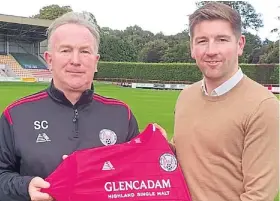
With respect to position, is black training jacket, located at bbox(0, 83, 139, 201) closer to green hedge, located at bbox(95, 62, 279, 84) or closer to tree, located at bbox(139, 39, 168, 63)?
green hedge, located at bbox(95, 62, 279, 84)

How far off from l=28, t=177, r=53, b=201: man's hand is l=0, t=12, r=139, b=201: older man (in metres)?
0.14

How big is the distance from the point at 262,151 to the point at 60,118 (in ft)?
3.62

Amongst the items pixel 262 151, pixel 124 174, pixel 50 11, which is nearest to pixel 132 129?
pixel 124 174

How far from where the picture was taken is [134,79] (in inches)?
1933

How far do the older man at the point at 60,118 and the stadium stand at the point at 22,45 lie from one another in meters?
48.7

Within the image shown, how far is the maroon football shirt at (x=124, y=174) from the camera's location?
226cm

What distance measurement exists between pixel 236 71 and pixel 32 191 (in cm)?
123

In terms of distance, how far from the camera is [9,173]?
2.44m

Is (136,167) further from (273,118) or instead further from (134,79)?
(134,79)

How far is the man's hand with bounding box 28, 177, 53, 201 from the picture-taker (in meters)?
2.22

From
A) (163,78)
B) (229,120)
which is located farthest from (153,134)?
(163,78)

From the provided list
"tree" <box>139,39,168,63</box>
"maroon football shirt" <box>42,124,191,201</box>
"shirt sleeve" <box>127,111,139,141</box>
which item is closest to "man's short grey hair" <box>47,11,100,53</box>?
"shirt sleeve" <box>127,111,139,141</box>

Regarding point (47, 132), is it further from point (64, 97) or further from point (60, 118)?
point (64, 97)

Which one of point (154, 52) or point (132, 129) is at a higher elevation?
Answer: point (154, 52)
